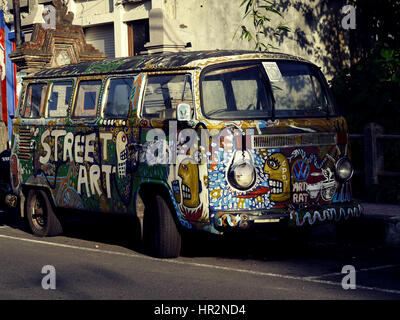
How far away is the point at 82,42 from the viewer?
58.2 ft

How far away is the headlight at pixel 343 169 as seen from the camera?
9.20 m

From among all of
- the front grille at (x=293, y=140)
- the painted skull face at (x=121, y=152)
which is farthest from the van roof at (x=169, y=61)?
the front grille at (x=293, y=140)

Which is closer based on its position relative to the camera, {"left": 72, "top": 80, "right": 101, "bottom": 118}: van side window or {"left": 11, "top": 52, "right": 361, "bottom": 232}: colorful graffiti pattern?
{"left": 11, "top": 52, "right": 361, "bottom": 232}: colorful graffiti pattern

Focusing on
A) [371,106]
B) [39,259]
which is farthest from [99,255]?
[371,106]

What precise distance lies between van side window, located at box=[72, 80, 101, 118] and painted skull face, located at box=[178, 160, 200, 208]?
1.94 meters

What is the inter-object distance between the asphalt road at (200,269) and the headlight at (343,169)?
0.92 metres

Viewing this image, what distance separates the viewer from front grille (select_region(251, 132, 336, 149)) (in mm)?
8695

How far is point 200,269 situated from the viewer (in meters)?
8.63

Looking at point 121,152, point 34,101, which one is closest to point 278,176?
point 121,152

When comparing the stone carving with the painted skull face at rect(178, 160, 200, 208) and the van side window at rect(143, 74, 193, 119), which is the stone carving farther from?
the painted skull face at rect(178, 160, 200, 208)

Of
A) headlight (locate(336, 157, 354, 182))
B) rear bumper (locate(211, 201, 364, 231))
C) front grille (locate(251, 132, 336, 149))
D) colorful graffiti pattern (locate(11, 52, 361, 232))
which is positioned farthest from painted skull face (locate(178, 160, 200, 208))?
headlight (locate(336, 157, 354, 182))

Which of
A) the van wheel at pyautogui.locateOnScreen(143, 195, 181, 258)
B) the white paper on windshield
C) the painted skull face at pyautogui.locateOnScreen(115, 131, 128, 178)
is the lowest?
the van wheel at pyautogui.locateOnScreen(143, 195, 181, 258)

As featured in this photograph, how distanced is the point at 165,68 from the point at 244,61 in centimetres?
91

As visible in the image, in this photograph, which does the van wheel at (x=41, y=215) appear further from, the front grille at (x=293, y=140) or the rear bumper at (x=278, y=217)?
the front grille at (x=293, y=140)
